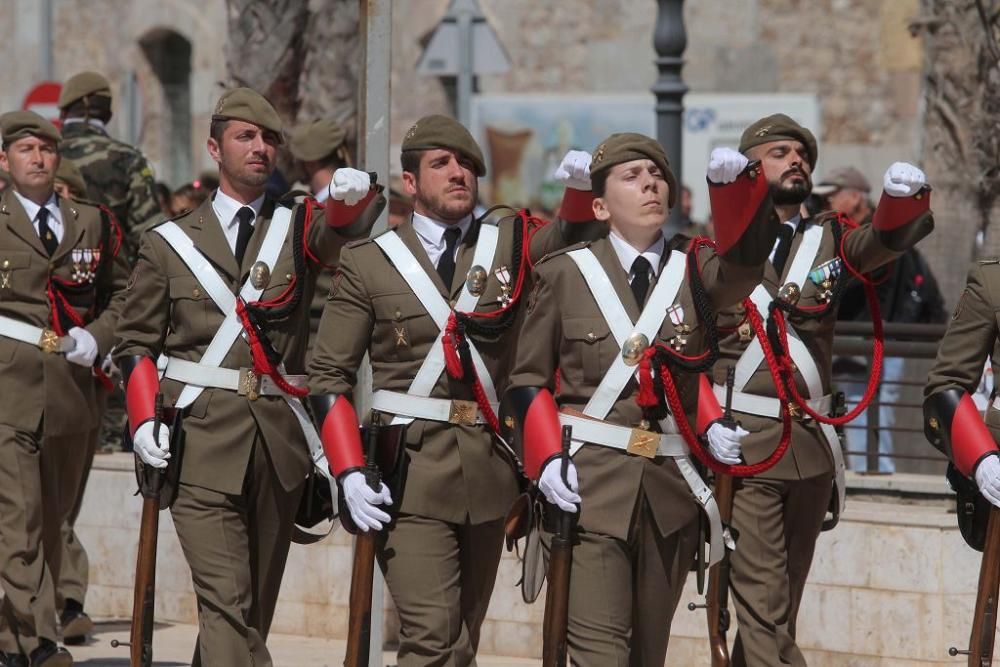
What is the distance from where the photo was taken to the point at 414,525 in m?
7.23

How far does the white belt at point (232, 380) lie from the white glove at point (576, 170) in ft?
3.80

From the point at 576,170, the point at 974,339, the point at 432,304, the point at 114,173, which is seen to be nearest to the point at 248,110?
the point at 432,304

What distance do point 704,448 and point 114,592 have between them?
505 centimetres

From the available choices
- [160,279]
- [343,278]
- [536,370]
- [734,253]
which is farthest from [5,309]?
[734,253]

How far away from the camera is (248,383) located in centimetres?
781

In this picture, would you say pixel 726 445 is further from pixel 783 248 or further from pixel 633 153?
pixel 783 248

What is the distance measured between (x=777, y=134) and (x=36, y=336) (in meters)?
3.23

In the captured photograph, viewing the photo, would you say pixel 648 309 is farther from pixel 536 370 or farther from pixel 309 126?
pixel 309 126

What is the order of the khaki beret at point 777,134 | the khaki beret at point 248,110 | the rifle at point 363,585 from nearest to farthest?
the rifle at point 363,585 → the khaki beret at point 248,110 → the khaki beret at point 777,134

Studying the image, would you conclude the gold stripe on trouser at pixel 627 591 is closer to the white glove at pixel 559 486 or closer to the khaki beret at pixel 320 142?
the white glove at pixel 559 486

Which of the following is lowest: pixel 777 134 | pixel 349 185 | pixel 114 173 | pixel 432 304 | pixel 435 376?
pixel 435 376

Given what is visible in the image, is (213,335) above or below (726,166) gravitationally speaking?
below

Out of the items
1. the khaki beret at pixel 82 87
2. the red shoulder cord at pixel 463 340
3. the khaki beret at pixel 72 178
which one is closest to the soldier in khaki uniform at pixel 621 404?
the red shoulder cord at pixel 463 340

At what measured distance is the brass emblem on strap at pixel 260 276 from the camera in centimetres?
783
